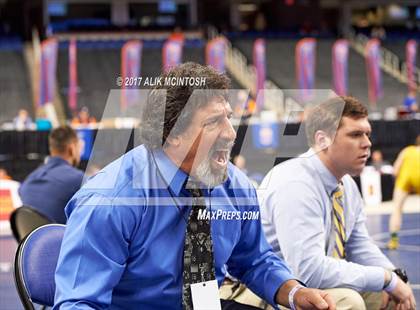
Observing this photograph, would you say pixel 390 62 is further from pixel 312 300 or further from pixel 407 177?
pixel 312 300

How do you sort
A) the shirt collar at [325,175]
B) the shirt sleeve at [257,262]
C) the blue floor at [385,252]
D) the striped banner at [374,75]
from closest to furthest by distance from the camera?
the shirt sleeve at [257,262] → the shirt collar at [325,175] → the blue floor at [385,252] → the striped banner at [374,75]

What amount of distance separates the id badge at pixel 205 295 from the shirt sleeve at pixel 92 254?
0.88 feet

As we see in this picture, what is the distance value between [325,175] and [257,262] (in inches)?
35.2

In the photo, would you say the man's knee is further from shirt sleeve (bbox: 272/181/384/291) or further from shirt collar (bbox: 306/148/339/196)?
shirt collar (bbox: 306/148/339/196)

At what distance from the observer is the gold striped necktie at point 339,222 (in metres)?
3.86

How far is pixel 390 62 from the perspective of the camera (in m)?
34.0

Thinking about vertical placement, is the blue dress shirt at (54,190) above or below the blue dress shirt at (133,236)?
below

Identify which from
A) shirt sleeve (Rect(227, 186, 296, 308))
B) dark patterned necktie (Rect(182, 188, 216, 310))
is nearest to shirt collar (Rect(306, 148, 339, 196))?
shirt sleeve (Rect(227, 186, 296, 308))

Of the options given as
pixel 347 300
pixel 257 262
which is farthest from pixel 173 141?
pixel 347 300

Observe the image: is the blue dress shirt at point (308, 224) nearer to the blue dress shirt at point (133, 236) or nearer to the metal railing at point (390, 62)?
the blue dress shirt at point (133, 236)

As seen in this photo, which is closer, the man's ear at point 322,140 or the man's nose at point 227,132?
the man's nose at point 227,132

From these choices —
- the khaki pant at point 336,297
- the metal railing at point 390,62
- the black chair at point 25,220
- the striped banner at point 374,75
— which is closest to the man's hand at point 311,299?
the khaki pant at point 336,297

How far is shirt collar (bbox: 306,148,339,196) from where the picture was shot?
3806mm

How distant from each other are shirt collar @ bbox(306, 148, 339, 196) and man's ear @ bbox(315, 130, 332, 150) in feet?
0.18
